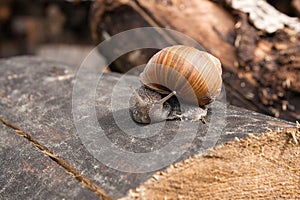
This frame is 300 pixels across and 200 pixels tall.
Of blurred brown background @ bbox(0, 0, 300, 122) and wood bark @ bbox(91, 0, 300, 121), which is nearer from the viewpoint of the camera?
wood bark @ bbox(91, 0, 300, 121)

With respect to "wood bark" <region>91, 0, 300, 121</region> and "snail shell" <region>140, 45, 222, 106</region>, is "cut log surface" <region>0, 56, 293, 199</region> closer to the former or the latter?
"snail shell" <region>140, 45, 222, 106</region>

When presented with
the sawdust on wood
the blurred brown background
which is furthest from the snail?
the blurred brown background

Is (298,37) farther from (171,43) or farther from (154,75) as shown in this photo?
(154,75)

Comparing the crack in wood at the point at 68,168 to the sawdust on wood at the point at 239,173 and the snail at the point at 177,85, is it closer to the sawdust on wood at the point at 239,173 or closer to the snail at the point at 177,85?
the sawdust on wood at the point at 239,173

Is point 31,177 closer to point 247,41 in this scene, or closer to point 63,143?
point 63,143

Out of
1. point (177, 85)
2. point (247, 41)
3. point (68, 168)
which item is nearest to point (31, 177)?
point (68, 168)

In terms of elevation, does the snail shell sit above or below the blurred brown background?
above

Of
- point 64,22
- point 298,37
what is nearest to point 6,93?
point 298,37
